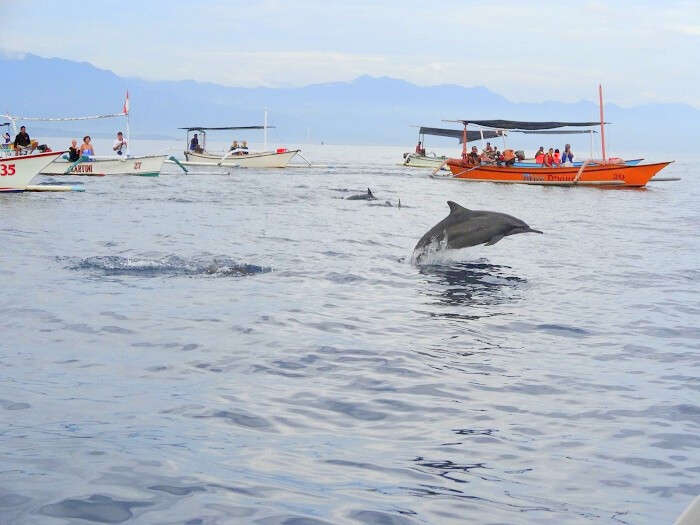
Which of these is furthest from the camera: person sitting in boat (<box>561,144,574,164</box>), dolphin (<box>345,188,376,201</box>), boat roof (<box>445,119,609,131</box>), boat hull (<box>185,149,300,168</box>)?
boat hull (<box>185,149,300,168</box>)

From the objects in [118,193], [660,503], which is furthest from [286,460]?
[118,193]

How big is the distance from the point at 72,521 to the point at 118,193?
2862 cm

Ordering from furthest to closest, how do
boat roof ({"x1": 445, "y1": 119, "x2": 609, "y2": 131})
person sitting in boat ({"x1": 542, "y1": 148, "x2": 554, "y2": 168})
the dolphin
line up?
boat roof ({"x1": 445, "y1": 119, "x2": 609, "y2": 131}) → person sitting in boat ({"x1": 542, "y1": 148, "x2": 554, "y2": 168}) → the dolphin

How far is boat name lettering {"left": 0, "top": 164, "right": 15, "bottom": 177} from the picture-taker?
29984mm

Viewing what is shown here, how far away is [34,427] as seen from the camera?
6.58 meters

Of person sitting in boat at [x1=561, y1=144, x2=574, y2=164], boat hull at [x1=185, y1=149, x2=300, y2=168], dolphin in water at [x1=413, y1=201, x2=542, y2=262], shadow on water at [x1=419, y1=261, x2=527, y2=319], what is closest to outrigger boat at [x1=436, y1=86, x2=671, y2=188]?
person sitting in boat at [x1=561, y1=144, x2=574, y2=164]

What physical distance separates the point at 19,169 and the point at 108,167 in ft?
41.0

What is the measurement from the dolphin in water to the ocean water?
54 cm

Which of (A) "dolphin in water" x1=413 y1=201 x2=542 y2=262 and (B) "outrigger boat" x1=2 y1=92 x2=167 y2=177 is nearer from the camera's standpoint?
(A) "dolphin in water" x1=413 y1=201 x2=542 y2=262

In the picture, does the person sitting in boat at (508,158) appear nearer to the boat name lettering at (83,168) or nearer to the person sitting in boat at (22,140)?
the boat name lettering at (83,168)

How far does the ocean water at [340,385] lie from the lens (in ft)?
18.2

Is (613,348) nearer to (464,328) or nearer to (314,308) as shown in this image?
(464,328)

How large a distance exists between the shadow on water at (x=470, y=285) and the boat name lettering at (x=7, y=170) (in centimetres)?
1857

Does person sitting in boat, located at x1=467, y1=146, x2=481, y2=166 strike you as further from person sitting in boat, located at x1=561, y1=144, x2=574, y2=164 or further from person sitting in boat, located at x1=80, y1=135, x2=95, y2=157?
person sitting in boat, located at x1=80, y1=135, x2=95, y2=157
